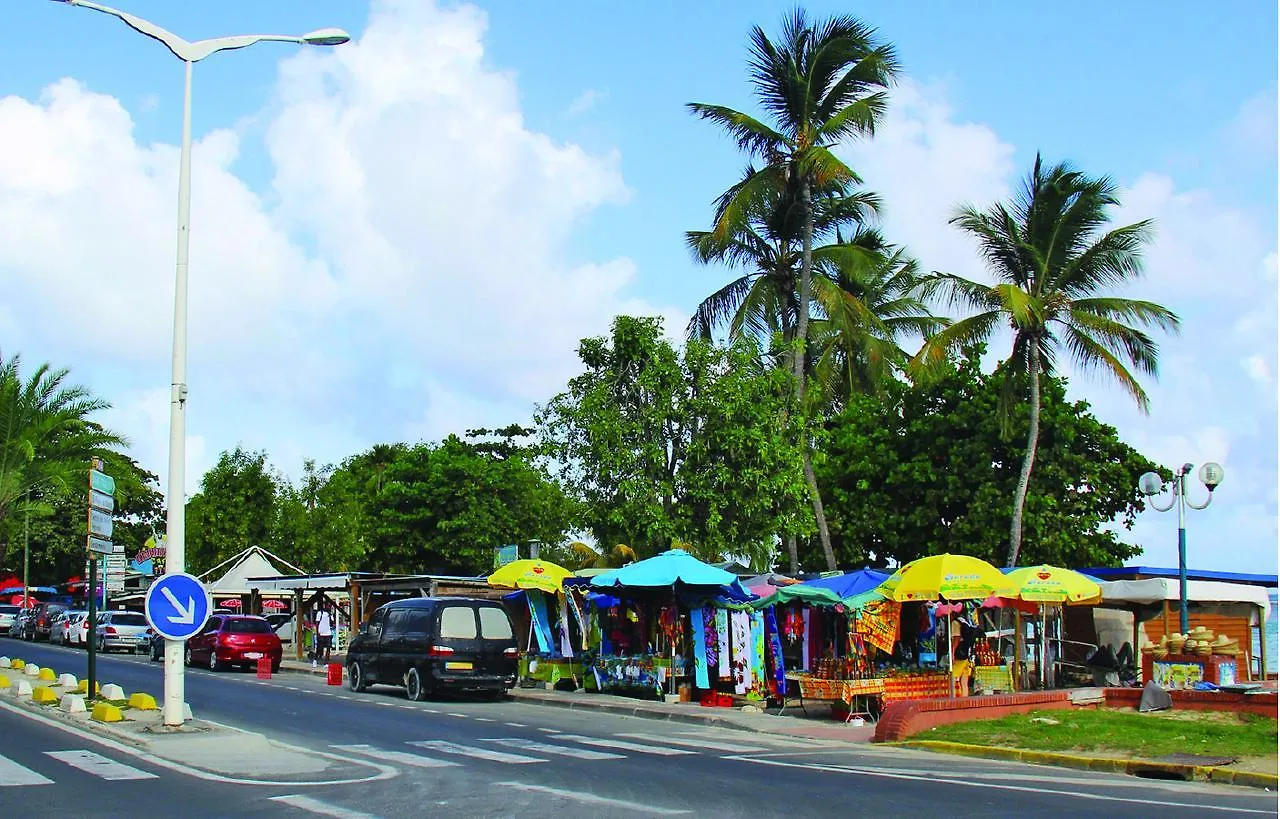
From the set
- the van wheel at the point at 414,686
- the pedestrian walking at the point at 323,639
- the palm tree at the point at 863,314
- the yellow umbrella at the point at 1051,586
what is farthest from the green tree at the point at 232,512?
the yellow umbrella at the point at 1051,586

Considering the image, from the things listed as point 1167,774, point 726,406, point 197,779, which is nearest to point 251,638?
point 726,406

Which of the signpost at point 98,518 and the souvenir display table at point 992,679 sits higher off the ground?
the signpost at point 98,518

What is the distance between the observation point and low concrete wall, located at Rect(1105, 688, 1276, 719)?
59.9 ft

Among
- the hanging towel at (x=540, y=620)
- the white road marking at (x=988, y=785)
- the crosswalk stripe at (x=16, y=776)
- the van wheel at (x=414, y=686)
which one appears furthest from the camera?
the hanging towel at (x=540, y=620)

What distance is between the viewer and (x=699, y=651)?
2347cm

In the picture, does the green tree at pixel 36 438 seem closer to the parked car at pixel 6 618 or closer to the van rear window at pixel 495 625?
the van rear window at pixel 495 625

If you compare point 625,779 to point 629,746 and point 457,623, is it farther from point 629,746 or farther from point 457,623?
point 457,623

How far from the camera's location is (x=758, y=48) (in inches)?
1444

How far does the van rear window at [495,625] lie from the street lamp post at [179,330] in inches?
339

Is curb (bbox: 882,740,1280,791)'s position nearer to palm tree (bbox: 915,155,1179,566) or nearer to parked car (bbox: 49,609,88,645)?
palm tree (bbox: 915,155,1179,566)

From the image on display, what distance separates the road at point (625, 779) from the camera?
10531 mm

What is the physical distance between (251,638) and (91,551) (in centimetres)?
1666

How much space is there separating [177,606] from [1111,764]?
11067 millimetres

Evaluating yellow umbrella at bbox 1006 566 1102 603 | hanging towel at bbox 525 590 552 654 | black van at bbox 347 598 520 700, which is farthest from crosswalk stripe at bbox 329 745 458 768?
hanging towel at bbox 525 590 552 654
